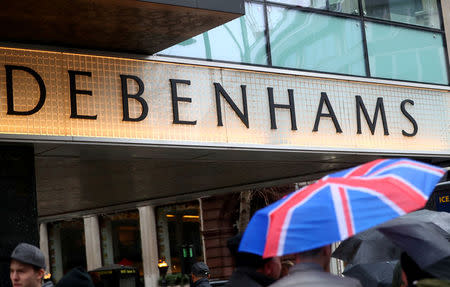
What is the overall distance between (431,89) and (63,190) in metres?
7.52

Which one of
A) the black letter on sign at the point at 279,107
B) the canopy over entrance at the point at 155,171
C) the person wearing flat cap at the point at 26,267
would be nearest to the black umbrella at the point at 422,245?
the person wearing flat cap at the point at 26,267

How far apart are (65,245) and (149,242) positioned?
531 centimetres

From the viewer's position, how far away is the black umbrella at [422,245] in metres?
5.20

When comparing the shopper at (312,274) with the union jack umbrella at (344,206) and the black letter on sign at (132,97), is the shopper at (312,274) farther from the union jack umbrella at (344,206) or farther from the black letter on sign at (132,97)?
the black letter on sign at (132,97)

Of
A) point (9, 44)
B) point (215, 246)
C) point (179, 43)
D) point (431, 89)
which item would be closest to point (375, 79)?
point (431, 89)

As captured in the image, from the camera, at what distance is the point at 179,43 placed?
11547mm

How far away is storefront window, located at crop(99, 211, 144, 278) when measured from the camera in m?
37.0

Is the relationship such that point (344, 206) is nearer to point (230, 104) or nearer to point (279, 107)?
point (230, 104)

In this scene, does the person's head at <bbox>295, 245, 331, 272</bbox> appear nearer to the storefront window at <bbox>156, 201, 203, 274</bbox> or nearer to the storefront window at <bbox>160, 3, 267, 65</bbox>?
the storefront window at <bbox>160, 3, 267, 65</bbox>

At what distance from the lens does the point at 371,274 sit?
9594mm

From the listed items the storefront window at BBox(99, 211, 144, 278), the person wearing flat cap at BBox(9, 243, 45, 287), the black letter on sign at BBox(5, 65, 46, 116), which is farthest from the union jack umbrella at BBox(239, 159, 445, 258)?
the storefront window at BBox(99, 211, 144, 278)

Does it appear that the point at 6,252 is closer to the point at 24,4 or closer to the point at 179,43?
the point at 24,4

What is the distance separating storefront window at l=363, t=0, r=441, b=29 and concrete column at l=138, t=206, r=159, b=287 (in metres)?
22.1

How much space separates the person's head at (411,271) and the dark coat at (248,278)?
0.96 metres
